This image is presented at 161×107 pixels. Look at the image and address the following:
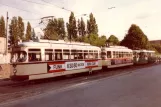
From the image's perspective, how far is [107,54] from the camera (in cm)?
2902

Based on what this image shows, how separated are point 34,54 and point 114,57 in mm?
15587

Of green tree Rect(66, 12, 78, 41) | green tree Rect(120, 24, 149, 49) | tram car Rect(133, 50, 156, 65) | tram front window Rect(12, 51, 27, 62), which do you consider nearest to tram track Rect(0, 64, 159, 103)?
tram front window Rect(12, 51, 27, 62)

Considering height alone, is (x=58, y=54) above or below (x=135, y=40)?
below

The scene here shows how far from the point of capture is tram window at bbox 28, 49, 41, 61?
16.7 meters

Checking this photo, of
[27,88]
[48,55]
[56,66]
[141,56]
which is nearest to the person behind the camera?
[27,88]

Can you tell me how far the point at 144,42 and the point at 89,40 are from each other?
1904 centimetres

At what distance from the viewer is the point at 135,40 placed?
7256 centimetres

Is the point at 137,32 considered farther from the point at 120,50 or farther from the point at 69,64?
the point at 69,64

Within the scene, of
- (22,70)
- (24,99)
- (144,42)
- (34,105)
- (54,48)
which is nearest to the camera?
(34,105)

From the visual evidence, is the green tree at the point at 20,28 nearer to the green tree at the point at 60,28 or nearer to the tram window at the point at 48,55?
the green tree at the point at 60,28

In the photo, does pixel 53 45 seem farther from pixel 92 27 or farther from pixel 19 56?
pixel 92 27

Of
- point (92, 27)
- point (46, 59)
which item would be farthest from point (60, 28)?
point (46, 59)

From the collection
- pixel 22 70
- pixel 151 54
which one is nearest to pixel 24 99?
pixel 22 70

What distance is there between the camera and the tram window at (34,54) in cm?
1672
